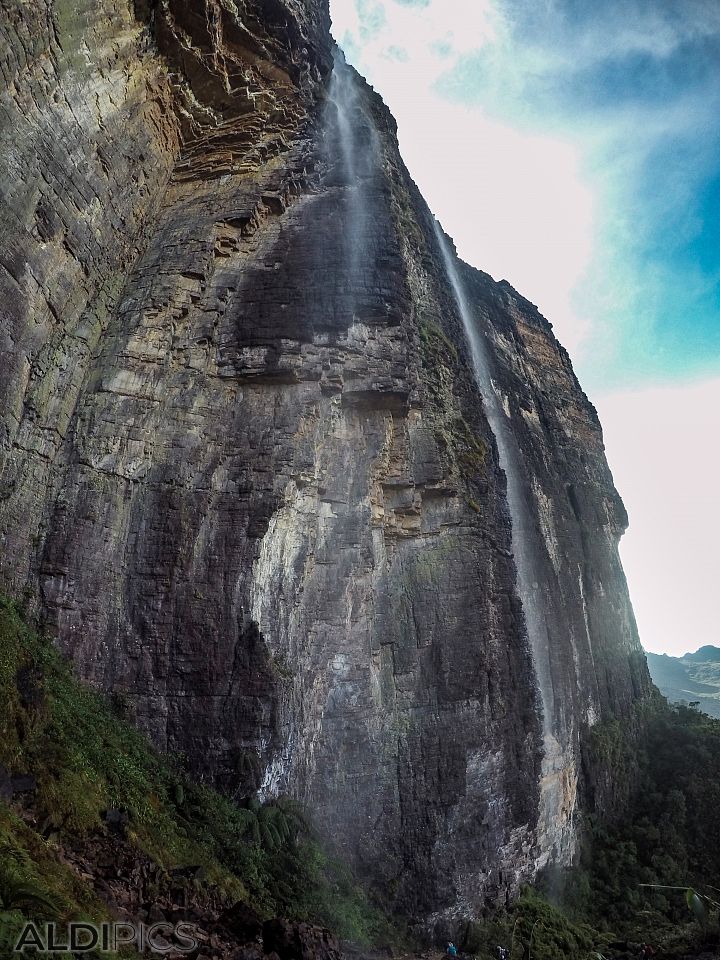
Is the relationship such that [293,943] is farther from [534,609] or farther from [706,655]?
[706,655]

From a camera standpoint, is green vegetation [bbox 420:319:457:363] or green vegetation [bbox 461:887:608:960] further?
green vegetation [bbox 420:319:457:363]

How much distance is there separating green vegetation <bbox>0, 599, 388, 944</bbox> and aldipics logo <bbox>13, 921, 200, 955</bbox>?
0.16 m

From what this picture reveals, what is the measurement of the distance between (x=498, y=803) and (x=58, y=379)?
42.4 feet

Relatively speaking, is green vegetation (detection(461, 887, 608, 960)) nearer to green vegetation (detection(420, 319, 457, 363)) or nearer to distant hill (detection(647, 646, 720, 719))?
green vegetation (detection(420, 319, 457, 363))

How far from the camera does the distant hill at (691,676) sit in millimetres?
61831

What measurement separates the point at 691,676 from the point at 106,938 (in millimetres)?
82169

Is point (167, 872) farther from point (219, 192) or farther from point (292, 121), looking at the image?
point (292, 121)

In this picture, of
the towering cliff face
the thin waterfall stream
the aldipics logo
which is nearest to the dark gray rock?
the aldipics logo

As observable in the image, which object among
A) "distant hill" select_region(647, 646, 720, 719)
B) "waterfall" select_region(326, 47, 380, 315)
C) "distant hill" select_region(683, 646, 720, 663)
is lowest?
"distant hill" select_region(647, 646, 720, 719)

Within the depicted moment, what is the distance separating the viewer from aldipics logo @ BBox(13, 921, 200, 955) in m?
4.46

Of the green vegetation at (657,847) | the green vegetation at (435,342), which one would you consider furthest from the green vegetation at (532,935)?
the green vegetation at (435,342)

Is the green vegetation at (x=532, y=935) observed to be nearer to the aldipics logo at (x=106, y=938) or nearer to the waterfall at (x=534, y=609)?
the waterfall at (x=534, y=609)

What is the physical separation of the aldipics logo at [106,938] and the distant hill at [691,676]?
63443mm

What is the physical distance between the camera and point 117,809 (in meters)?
7.91
